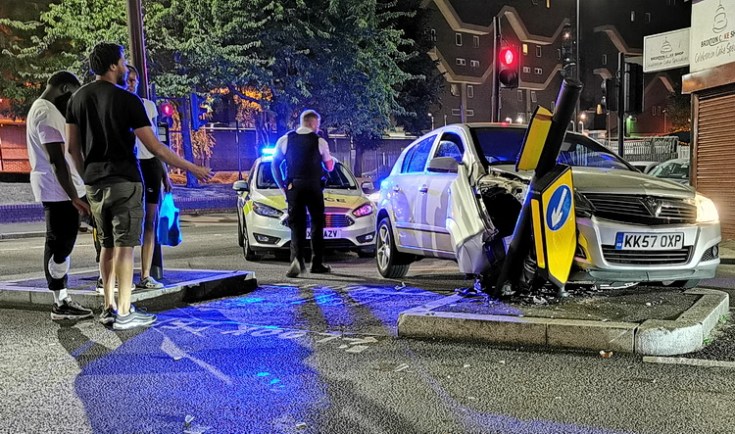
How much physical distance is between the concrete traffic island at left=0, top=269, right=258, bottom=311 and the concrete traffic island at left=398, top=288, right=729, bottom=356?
2244 millimetres

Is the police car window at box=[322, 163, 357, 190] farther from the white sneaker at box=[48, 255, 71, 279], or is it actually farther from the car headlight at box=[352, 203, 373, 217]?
the white sneaker at box=[48, 255, 71, 279]

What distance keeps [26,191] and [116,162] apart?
810 inches

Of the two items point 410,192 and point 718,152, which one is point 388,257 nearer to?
point 410,192

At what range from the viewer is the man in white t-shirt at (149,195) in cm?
569

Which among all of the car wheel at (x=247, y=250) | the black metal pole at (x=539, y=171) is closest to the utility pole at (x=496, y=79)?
the car wheel at (x=247, y=250)

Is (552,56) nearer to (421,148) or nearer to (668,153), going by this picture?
(668,153)

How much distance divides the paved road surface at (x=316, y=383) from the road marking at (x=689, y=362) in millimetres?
90

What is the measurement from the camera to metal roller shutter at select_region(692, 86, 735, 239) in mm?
11188

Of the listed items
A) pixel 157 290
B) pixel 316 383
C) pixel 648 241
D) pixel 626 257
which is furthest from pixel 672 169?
pixel 316 383

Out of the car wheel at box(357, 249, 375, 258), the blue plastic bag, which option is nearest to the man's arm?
the blue plastic bag

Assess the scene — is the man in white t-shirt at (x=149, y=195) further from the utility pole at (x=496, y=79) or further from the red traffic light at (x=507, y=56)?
the red traffic light at (x=507, y=56)

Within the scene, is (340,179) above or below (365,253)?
above

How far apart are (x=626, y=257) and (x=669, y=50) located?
1051 centimetres

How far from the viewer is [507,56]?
12414mm
